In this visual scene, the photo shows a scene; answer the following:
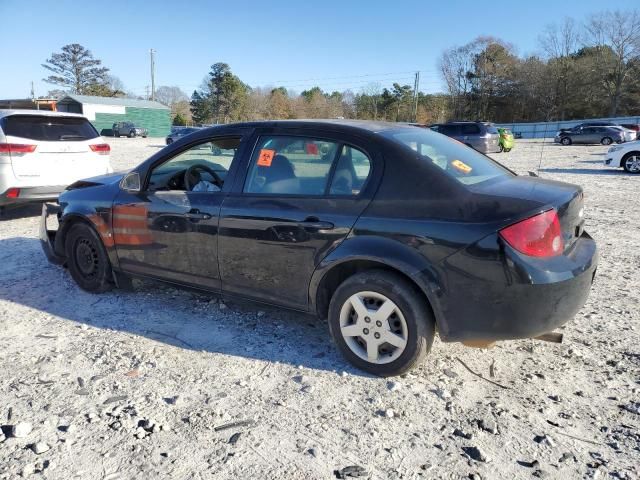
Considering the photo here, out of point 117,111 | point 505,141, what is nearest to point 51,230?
point 505,141

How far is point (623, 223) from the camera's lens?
8.08m

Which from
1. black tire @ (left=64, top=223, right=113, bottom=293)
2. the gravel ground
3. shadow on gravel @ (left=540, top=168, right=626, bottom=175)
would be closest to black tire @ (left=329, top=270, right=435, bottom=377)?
the gravel ground

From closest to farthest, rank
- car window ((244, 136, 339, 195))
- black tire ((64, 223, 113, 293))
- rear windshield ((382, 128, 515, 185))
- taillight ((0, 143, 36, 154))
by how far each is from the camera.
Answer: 1. rear windshield ((382, 128, 515, 185))
2. car window ((244, 136, 339, 195))
3. black tire ((64, 223, 113, 293))
4. taillight ((0, 143, 36, 154))

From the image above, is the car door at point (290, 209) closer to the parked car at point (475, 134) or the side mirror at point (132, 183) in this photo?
the side mirror at point (132, 183)

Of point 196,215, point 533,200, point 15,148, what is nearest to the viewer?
point 533,200

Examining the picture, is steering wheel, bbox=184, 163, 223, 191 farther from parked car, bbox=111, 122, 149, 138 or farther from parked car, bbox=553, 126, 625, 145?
parked car, bbox=111, 122, 149, 138

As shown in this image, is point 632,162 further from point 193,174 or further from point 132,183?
point 132,183

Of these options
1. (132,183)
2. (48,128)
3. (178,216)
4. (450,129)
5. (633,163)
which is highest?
(450,129)

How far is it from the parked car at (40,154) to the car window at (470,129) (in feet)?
63.2

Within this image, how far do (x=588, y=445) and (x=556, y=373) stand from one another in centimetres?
76

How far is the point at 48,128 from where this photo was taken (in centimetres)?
800

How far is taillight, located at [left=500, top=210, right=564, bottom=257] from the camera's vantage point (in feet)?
9.08

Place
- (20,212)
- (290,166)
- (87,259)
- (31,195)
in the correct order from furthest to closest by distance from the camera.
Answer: (20,212) → (31,195) → (87,259) → (290,166)

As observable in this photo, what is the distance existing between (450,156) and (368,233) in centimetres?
89
